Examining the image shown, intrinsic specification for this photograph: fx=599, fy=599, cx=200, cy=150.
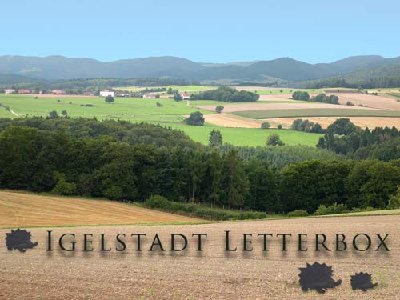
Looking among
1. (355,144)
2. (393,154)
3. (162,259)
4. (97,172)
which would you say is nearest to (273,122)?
(355,144)

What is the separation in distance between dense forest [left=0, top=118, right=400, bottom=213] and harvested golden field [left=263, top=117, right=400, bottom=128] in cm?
7448

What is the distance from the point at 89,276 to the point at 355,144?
142 m

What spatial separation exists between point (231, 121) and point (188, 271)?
160873 mm

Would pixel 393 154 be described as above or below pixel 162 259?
below

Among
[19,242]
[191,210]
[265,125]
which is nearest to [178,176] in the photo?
[191,210]

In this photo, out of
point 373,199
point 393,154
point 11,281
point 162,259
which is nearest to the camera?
point 11,281

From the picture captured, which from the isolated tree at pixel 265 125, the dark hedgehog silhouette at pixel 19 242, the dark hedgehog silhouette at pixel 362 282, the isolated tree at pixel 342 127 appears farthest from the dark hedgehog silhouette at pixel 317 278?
the isolated tree at pixel 265 125

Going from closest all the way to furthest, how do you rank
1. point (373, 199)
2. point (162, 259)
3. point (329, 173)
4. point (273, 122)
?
point (162, 259)
point (373, 199)
point (329, 173)
point (273, 122)

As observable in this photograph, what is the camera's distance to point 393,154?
439 ft

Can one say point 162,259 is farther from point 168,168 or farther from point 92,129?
point 92,129

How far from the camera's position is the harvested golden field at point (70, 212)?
55.0 meters

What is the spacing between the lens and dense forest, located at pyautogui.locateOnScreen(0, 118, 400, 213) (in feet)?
280

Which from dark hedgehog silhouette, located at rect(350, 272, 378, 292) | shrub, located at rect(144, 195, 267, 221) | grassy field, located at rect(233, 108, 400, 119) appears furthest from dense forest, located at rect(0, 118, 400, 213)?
grassy field, located at rect(233, 108, 400, 119)

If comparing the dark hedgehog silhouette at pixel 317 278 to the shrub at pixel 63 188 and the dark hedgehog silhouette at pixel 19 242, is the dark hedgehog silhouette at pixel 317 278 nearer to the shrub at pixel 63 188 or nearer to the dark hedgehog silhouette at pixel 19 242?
the dark hedgehog silhouette at pixel 19 242
